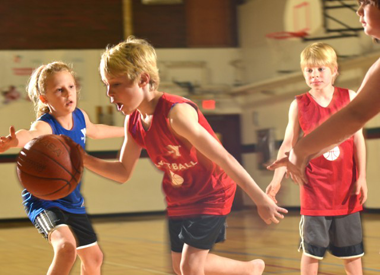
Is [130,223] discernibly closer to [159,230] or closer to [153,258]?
[159,230]

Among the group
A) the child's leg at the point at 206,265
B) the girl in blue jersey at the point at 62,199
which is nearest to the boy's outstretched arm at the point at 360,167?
the child's leg at the point at 206,265

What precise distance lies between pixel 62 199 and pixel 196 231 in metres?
0.82

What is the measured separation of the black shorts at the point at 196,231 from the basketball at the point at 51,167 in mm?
521

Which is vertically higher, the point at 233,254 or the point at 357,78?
the point at 357,78

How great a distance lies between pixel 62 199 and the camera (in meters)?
3.34

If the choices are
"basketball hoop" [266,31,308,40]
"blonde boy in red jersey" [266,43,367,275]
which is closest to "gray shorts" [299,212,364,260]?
"blonde boy in red jersey" [266,43,367,275]

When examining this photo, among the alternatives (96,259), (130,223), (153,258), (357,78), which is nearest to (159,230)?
(130,223)

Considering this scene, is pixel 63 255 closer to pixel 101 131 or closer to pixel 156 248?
pixel 101 131

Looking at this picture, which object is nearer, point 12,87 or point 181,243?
point 181,243

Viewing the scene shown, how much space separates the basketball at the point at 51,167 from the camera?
2.95m

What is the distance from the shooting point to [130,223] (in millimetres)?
9969

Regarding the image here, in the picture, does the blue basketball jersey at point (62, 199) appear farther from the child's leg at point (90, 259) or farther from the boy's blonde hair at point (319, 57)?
the boy's blonde hair at point (319, 57)

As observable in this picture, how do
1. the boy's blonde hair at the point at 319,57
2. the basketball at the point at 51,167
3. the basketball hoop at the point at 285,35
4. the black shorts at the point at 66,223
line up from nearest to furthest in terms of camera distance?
1. the basketball at the point at 51,167
2. the black shorts at the point at 66,223
3. the boy's blonde hair at the point at 319,57
4. the basketball hoop at the point at 285,35

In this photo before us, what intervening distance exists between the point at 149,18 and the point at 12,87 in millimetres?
2817
